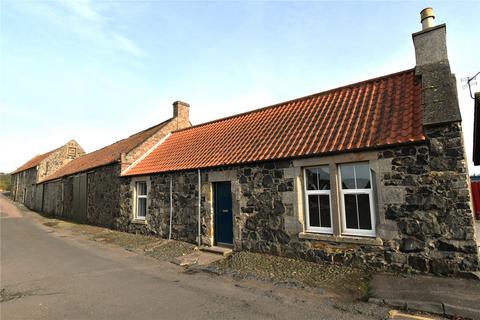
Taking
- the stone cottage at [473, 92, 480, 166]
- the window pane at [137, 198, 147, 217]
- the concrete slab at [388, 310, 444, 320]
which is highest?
the stone cottage at [473, 92, 480, 166]

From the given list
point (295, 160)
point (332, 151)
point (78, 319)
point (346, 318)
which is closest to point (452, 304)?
point (346, 318)

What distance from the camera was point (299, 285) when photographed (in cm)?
647

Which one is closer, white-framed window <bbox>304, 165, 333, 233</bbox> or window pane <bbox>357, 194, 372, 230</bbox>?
window pane <bbox>357, 194, 372, 230</bbox>

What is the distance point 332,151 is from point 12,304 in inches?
305

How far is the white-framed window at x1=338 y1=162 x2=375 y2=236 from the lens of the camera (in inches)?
289

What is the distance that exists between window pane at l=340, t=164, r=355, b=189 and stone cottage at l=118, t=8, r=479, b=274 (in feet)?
0.08

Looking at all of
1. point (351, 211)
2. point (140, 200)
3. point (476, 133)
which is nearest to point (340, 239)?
point (351, 211)

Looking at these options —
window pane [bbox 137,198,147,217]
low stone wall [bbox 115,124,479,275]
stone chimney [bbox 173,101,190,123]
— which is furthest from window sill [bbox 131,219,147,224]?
stone chimney [bbox 173,101,190,123]

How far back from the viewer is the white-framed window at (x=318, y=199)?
26.2 feet

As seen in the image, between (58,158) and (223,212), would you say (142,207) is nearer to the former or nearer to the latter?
(223,212)

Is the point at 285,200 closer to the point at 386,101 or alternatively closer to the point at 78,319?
the point at 386,101

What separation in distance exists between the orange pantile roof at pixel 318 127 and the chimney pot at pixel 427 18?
1.39 meters

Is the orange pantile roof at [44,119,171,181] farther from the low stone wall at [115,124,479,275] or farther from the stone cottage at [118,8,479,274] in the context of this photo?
the low stone wall at [115,124,479,275]

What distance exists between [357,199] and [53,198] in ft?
91.6
